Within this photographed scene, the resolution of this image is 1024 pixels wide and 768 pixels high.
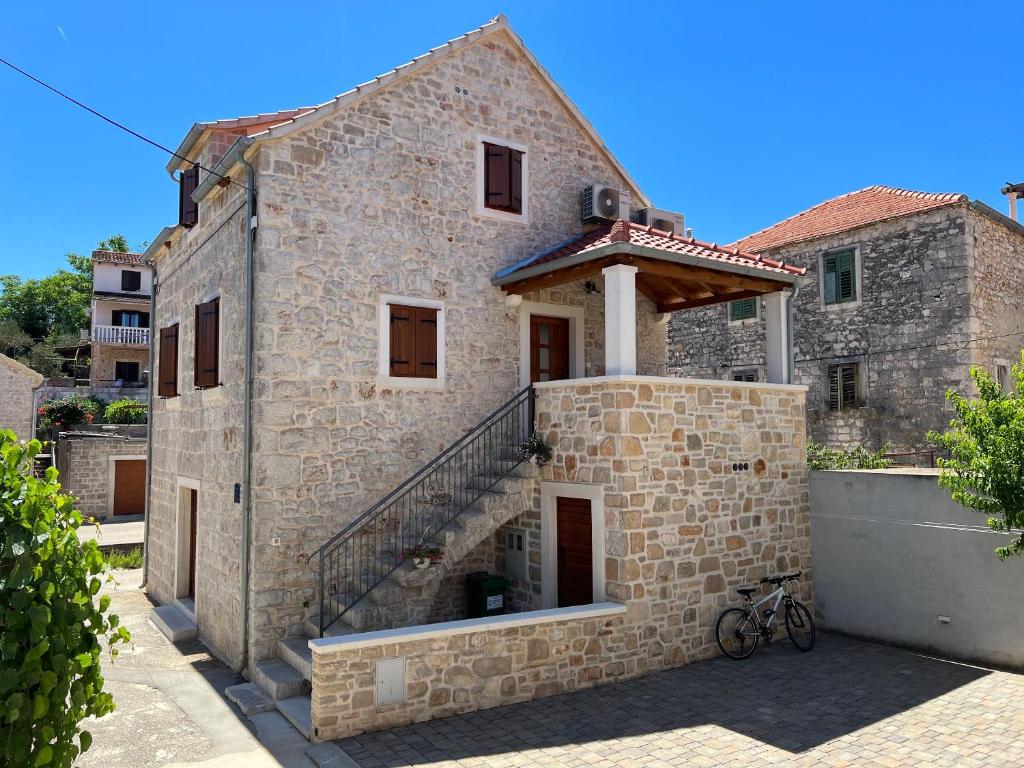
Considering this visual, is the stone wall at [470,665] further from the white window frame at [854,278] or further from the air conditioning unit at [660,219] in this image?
the white window frame at [854,278]

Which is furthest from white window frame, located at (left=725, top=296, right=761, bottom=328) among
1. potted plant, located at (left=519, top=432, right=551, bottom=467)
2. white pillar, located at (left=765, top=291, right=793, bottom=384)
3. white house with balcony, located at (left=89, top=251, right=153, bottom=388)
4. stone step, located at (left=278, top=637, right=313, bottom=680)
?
white house with balcony, located at (left=89, top=251, right=153, bottom=388)

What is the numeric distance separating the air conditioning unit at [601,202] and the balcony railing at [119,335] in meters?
32.3

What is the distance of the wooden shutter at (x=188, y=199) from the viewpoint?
478 inches

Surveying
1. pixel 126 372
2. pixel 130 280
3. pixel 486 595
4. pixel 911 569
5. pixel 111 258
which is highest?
pixel 111 258

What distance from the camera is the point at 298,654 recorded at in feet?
27.7

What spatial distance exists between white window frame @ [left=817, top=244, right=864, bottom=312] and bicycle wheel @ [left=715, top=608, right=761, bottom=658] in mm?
9767

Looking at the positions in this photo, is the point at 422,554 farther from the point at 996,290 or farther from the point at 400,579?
the point at 996,290

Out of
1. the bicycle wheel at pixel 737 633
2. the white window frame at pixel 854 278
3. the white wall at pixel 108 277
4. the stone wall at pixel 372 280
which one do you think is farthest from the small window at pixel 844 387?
the white wall at pixel 108 277

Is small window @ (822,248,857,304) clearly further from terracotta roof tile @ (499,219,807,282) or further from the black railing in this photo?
the black railing

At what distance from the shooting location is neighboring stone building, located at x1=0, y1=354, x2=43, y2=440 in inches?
1083

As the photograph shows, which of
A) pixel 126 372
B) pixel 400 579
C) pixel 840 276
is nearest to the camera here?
pixel 400 579

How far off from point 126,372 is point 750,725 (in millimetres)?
38429

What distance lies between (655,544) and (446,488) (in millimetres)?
2944

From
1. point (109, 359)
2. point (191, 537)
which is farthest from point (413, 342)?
point (109, 359)
